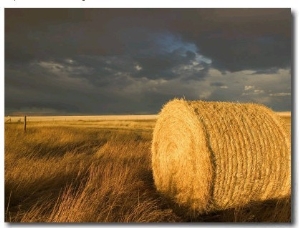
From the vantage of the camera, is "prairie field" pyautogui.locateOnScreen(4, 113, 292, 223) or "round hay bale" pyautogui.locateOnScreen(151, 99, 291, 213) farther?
"prairie field" pyautogui.locateOnScreen(4, 113, 292, 223)

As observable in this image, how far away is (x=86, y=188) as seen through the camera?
3654mm

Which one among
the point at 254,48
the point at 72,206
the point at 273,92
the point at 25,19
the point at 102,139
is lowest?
the point at 72,206

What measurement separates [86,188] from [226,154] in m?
1.22

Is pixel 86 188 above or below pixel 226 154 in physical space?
below

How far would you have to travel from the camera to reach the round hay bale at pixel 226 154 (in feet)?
11.2

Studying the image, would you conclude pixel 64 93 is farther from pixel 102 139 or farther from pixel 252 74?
pixel 102 139

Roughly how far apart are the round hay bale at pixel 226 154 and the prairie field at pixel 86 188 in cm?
13

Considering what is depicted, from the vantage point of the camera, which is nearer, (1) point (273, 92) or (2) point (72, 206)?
(2) point (72, 206)

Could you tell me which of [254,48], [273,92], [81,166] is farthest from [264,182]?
[81,166]

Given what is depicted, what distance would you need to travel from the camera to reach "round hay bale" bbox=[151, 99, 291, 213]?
341 cm

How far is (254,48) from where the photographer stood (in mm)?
3760

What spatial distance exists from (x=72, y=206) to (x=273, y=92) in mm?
1984

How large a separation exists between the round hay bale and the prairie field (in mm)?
133

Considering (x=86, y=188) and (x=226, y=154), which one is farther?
(x=86, y=188)
